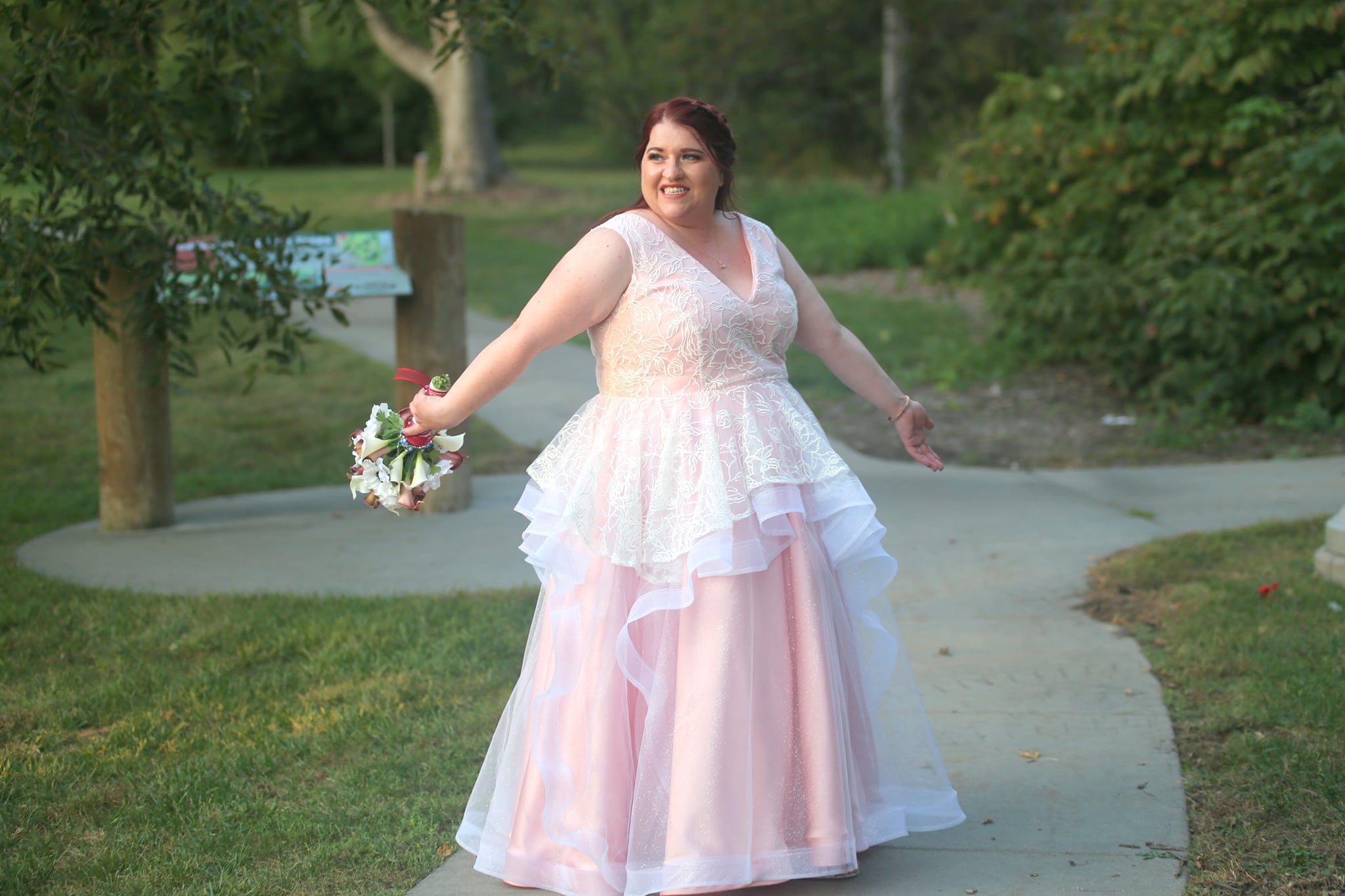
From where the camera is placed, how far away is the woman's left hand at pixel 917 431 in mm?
3496

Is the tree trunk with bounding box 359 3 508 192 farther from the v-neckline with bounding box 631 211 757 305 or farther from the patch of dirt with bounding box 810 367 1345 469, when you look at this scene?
the v-neckline with bounding box 631 211 757 305

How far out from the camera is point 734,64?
2038 cm

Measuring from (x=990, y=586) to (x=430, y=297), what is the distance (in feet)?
9.48

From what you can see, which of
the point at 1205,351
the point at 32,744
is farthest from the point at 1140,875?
the point at 1205,351

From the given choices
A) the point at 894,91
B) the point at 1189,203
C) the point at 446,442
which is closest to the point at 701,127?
the point at 446,442

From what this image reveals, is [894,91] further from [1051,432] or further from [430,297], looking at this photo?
[430,297]

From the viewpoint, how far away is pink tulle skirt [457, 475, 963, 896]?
2.89 meters

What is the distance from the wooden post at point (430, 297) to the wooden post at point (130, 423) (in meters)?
1.09

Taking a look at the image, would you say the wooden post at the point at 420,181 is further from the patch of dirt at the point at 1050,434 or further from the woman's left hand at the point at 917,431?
the woman's left hand at the point at 917,431

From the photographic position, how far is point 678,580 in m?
2.92

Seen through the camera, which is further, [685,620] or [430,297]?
[430,297]

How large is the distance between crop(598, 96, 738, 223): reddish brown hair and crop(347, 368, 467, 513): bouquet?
2.18ft

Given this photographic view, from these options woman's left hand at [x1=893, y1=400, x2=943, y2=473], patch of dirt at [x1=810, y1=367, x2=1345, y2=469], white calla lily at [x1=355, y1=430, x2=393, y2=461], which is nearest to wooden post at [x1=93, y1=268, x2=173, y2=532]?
white calla lily at [x1=355, y1=430, x2=393, y2=461]

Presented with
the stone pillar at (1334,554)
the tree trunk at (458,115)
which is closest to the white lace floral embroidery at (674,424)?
the stone pillar at (1334,554)
